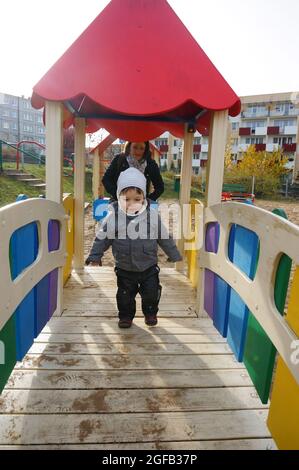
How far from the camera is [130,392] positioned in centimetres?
197

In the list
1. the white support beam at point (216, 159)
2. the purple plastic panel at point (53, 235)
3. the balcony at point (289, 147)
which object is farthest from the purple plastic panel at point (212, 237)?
the balcony at point (289, 147)

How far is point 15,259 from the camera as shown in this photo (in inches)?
72.2

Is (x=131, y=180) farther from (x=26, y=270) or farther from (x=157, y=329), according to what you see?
(x=157, y=329)

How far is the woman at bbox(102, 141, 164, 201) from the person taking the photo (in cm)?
365

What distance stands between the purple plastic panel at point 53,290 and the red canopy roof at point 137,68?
1324 mm

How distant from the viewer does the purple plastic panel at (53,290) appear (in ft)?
8.93

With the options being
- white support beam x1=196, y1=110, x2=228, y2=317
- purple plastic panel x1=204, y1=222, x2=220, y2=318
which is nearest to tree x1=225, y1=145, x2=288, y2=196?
white support beam x1=196, y1=110, x2=228, y2=317

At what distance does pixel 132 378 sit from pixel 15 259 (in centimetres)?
97

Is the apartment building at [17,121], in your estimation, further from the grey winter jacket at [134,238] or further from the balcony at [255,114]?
the grey winter jacket at [134,238]

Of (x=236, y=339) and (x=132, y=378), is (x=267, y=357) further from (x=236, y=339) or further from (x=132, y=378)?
(x=132, y=378)

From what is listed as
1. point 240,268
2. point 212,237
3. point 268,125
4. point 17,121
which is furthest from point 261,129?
point 17,121

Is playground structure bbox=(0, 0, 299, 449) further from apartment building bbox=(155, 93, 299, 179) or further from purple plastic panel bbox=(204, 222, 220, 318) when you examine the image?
apartment building bbox=(155, 93, 299, 179)

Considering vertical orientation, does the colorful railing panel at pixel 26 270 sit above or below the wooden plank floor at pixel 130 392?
above

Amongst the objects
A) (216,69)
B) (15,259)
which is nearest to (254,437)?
(15,259)
